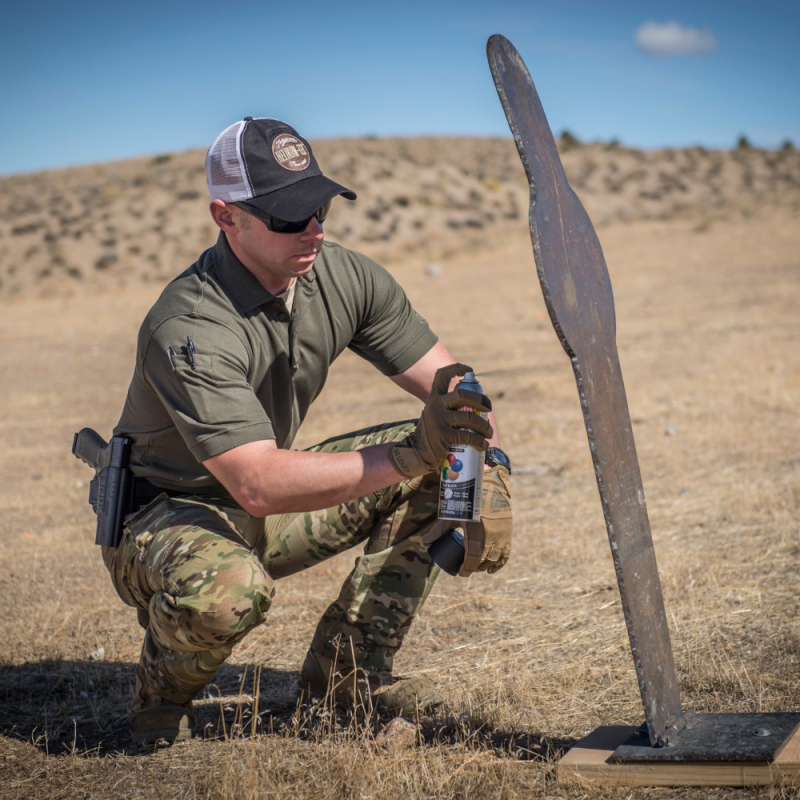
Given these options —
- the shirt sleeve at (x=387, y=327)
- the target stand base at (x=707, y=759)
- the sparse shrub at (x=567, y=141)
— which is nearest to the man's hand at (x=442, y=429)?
the shirt sleeve at (x=387, y=327)

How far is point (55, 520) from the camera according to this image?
→ 6355 mm

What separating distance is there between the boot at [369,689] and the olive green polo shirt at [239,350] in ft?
2.52

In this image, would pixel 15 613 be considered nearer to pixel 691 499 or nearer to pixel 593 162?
pixel 691 499

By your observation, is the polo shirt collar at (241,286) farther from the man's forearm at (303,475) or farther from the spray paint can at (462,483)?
the spray paint can at (462,483)

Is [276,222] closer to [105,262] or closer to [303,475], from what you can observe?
[303,475]

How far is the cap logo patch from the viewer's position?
3.12 meters

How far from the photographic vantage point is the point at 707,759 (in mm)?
Answer: 2518

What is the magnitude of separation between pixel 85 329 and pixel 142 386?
16.0m

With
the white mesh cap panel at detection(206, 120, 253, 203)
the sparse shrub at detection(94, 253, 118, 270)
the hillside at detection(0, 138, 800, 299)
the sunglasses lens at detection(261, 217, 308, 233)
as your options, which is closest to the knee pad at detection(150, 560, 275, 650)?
the sunglasses lens at detection(261, 217, 308, 233)

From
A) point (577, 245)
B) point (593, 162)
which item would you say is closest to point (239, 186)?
point (577, 245)

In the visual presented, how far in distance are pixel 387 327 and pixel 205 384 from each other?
35.9 inches

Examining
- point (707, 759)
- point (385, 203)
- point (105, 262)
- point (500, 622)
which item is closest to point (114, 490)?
point (500, 622)

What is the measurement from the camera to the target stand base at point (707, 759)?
2473 mm

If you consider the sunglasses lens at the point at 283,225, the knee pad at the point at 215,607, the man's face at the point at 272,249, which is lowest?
the knee pad at the point at 215,607
